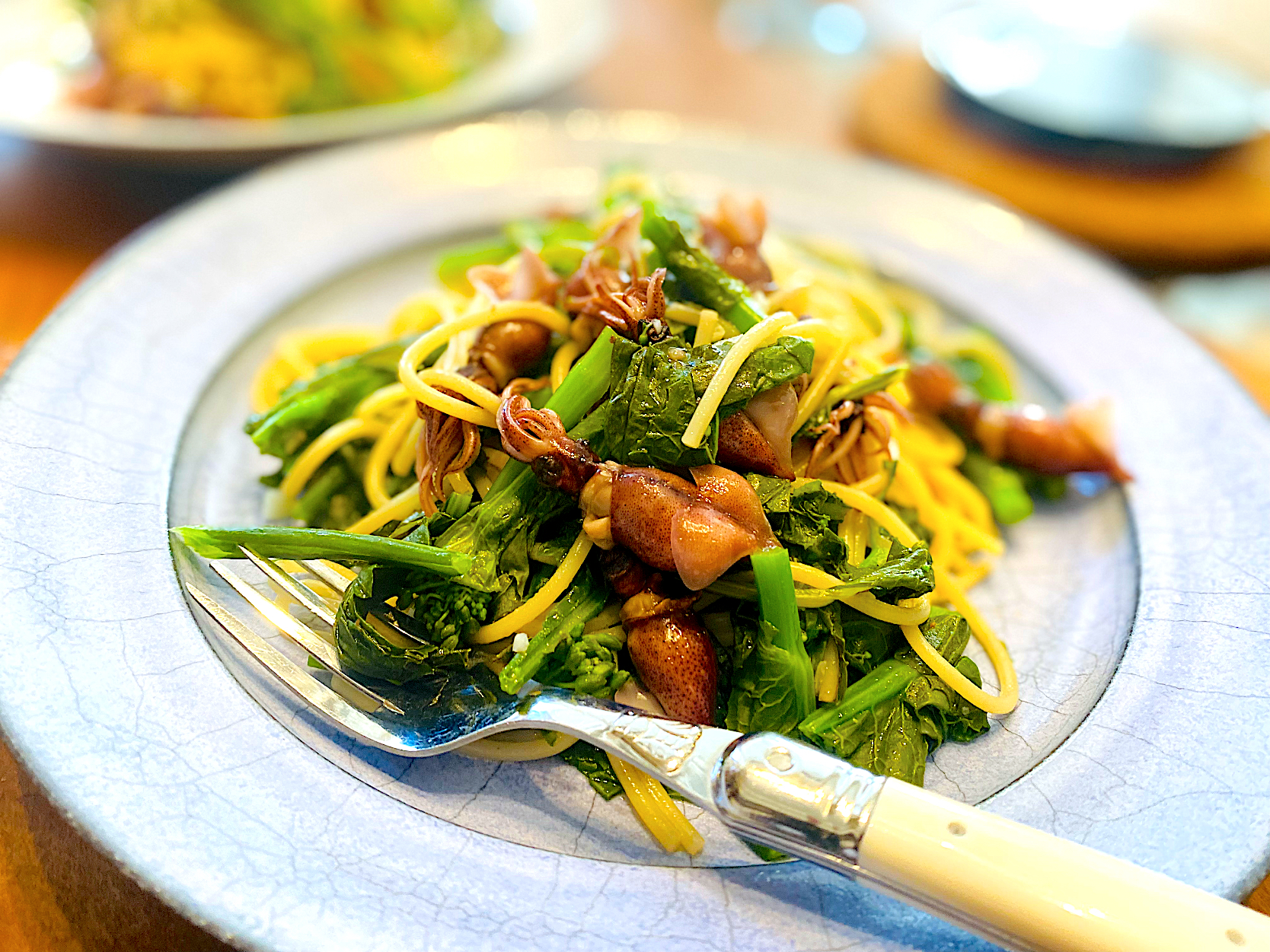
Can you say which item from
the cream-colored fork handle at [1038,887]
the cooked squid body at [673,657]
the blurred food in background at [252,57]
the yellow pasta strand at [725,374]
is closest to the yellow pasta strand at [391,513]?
the cooked squid body at [673,657]

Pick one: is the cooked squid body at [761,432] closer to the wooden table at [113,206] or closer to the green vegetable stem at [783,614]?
the green vegetable stem at [783,614]

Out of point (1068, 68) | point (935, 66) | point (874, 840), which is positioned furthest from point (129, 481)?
point (1068, 68)

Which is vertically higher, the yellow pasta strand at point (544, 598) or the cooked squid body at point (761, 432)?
the cooked squid body at point (761, 432)

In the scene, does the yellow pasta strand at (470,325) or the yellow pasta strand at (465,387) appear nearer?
the yellow pasta strand at (465,387)

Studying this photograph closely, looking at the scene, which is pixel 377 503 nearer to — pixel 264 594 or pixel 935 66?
pixel 264 594

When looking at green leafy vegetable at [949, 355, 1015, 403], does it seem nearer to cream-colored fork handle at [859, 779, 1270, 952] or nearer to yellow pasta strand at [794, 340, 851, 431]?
yellow pasta strand at [794, 340, 851, 431]

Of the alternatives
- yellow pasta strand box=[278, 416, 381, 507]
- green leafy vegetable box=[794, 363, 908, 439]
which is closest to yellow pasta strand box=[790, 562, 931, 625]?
green leafy vegetable box=[794, 363, 908, 439]

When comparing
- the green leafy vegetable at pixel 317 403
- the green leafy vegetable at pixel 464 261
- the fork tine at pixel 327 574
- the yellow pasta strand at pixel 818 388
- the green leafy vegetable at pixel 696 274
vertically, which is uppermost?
the green leafy vegetable at pixel 696 274
